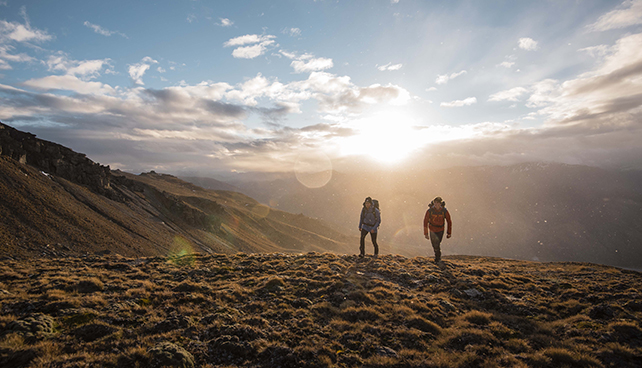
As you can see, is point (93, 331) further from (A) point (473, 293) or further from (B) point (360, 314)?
(A) point (473, 293)

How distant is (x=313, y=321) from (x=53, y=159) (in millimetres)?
65692

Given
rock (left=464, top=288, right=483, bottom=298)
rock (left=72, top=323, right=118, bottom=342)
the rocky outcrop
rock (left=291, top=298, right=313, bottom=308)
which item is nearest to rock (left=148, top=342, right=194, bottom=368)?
rock (left=72, top=323, right=118, bottom=342)

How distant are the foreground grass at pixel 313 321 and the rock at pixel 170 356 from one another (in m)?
0.03

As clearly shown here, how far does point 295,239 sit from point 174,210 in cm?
6914

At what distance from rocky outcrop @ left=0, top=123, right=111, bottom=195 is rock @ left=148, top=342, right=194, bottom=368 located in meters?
56.7

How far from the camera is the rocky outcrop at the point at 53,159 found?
143ft

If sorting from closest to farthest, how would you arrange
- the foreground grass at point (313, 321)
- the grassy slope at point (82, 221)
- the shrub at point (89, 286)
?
the foreground grass at point (313, 321) → the shrub at point (89, 286) → the grassy slope at point (82, 221)

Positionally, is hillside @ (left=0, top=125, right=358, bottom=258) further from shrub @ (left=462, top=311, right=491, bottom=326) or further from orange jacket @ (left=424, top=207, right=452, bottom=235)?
orange jacket @ (left=424, top=207, right=452, bottom=235)

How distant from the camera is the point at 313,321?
9.27 meters

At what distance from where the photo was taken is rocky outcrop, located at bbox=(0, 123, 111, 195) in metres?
43.5

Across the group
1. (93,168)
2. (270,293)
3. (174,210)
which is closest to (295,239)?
(174,210)

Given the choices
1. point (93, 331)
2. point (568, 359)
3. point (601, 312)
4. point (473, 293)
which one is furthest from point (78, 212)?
point (601, 312)

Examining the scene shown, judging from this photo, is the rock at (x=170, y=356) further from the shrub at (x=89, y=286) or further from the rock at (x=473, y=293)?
the rock at (x=473, y=293)

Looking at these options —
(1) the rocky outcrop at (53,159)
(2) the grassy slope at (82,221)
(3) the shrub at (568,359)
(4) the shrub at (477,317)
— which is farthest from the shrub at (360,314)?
(1) the rocky outcrop at (53,159)
